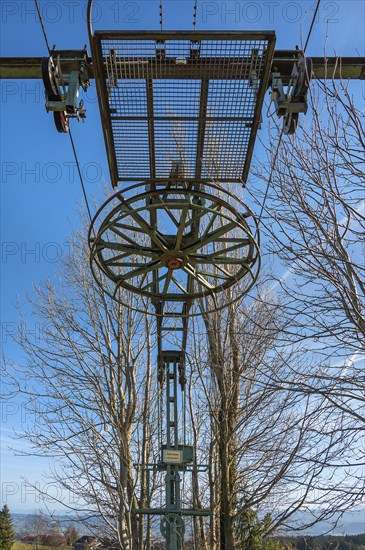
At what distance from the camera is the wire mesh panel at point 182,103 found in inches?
126

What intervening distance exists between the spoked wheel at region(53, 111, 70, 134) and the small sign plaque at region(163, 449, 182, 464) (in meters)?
4.82

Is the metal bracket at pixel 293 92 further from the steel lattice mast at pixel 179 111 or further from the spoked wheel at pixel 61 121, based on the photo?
the spoked wheel at pixel 61 121

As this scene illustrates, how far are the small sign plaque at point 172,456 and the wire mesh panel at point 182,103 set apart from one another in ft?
14.1

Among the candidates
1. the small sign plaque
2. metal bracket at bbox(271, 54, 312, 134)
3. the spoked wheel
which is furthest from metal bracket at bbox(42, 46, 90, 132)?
the small sign plaque

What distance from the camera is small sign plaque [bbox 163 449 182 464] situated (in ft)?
22.4

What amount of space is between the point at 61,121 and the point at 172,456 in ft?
16.1

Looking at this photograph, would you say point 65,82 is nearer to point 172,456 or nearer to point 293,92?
point 293,92

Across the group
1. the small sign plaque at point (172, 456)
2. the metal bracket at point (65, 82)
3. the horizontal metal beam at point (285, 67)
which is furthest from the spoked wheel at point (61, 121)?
the small sign plaque at point (172, 456)

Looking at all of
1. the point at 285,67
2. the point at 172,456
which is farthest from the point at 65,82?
the point at 172,456

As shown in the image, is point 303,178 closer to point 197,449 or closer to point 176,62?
point 176,62

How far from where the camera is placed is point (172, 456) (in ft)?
22.5

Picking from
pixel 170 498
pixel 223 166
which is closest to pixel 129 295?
pixel 170 498

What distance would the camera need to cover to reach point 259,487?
7.43 m

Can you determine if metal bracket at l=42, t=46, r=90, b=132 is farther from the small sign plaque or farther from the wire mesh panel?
the small sign plaque
